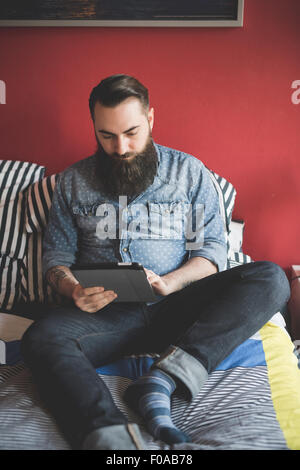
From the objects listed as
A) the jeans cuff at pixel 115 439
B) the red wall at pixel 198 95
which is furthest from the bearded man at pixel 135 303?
the red wall at pixel 198 95

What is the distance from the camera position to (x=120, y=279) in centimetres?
106

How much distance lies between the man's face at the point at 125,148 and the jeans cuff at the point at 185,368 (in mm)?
594

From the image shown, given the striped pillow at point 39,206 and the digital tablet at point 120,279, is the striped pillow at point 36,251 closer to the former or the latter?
the striped pillow at point 39,206

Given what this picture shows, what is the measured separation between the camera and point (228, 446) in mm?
810

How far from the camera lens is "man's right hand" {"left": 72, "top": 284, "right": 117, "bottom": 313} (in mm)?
1121

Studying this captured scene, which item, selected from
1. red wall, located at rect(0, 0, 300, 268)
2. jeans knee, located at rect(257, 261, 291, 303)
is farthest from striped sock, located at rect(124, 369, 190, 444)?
red wall, located at rect(0, 0, 300, 268)

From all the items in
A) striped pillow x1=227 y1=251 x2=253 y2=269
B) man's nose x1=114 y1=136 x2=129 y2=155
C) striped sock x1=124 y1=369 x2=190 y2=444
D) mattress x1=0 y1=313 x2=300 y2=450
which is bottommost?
mattress x1=0 y1=313 x2=300 y2=450

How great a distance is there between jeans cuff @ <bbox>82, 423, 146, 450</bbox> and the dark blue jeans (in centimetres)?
2

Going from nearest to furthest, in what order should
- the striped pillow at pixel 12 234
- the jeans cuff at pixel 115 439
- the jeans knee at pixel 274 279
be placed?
the jeans cuff at pixel 115 439 → the jeans knee at pixel 274 279 → the striped pillow at pixel 12 234

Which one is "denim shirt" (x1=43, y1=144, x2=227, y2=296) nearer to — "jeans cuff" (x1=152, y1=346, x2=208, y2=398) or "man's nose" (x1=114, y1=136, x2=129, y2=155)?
"man's nose" (x1=114, y1=136, x2=129, y2=155)

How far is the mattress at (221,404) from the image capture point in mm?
836
